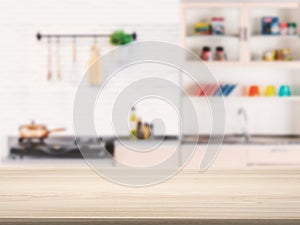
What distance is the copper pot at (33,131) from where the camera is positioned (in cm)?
564

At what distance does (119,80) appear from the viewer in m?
6.15

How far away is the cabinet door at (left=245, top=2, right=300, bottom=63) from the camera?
6082 mm

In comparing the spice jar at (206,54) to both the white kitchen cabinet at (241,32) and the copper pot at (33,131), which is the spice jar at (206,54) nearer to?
the white kitchen cabinet at (241,32)

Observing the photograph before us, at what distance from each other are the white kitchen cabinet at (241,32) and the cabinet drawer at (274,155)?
0.91m

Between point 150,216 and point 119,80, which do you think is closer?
point 150,216

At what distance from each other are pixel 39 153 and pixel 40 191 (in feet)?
13.2

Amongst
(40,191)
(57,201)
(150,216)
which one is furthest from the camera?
(40,191)

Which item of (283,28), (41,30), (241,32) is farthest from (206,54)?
(41,30)

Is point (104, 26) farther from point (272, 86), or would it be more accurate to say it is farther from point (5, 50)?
point (272, 86)

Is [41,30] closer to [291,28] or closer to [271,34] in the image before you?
[271,34]

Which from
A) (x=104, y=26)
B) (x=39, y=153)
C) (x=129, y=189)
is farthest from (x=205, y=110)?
(x=129, y=189)

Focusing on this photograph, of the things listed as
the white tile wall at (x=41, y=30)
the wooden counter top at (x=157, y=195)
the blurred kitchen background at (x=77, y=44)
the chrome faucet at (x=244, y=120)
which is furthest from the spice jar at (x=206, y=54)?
the wooden counter top at (x=157, y=195)

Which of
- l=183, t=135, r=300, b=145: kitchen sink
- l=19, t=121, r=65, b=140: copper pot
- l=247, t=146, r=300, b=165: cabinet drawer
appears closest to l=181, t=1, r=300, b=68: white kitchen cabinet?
l=183, t=135, r=300, b=145: kitchen sink

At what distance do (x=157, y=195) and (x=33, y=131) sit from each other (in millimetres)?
4482
